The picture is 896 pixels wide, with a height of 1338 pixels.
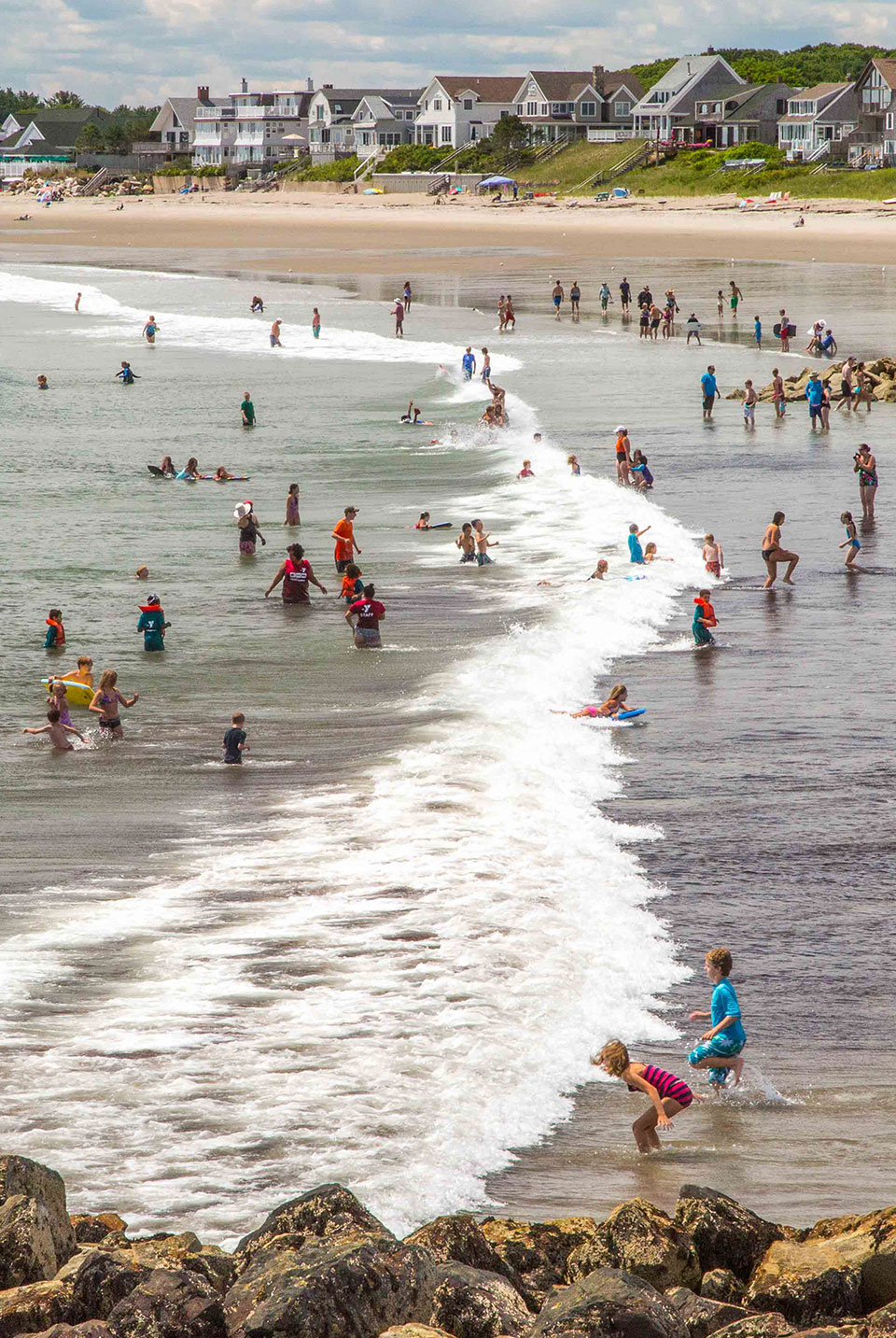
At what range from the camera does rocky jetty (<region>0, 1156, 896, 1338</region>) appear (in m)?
6.32

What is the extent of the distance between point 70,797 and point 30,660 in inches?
220

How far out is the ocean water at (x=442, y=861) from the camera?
9039mm

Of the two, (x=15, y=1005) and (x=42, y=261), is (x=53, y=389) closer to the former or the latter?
(x=15, y=1005)

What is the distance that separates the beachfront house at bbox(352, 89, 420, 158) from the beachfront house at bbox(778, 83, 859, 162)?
49.5 metres

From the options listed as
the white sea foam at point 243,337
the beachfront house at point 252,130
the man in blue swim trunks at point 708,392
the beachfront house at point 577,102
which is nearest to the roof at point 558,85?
the beachfront house at point 577,102

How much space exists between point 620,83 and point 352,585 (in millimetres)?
133082

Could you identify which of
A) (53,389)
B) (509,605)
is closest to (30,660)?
(509,605)

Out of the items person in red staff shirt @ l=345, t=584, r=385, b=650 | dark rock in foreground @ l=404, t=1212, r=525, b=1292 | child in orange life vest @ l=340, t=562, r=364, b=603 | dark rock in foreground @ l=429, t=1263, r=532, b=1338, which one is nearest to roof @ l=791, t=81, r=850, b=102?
child in orange life vest @ l=340, t=562, r=364, b=603

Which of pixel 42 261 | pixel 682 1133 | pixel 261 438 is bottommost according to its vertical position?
pixel 682 1133

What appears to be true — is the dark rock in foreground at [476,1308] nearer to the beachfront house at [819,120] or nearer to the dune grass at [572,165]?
the beachfront house at [819,120]

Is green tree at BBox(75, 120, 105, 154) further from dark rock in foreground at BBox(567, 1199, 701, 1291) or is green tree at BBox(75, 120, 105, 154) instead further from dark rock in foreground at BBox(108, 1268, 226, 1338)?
dark rock in foreground at BBox(108, 1268, 226, 1338)

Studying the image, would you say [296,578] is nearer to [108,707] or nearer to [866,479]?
[108,707]

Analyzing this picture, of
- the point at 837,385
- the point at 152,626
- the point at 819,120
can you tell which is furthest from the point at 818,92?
the point at 152,626

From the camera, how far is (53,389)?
4925 cm
